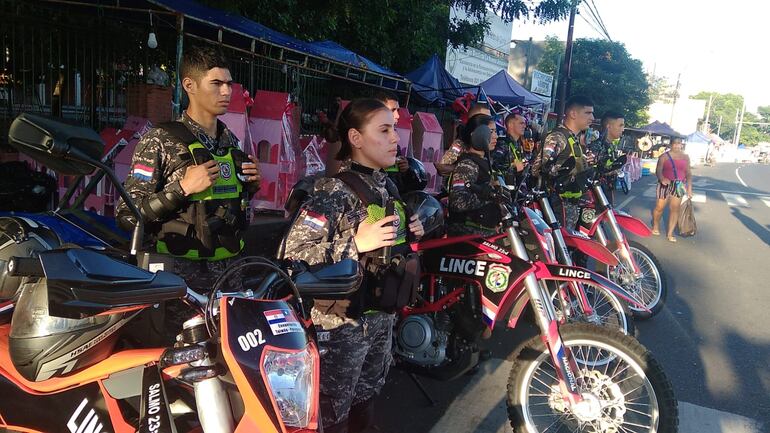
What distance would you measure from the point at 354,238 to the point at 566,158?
12.5 ft

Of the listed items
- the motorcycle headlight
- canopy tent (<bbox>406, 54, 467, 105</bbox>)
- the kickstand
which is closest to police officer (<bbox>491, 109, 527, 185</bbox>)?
the kickstand

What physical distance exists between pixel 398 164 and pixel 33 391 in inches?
124

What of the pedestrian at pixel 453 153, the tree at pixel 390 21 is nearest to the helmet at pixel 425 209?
the pedestrian at pixel 453 153

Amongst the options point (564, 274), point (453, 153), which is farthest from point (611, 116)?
point (564, 274)

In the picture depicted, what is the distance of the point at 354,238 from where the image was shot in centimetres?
230

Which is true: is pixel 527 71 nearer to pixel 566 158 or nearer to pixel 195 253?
pixel 566 158

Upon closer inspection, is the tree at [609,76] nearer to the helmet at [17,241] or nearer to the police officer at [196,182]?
the police officer at [196,182]

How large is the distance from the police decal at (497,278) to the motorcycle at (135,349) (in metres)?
1.64

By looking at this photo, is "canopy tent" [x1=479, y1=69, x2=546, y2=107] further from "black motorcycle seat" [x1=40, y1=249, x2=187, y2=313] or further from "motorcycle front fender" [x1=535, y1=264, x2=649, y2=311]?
"black motorcycle seat" [x1=40, y1=249, x2=187, y2=313]

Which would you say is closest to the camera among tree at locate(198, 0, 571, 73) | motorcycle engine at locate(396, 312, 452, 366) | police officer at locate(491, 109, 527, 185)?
motorcycle engine at locate(396, 312, 452, 366)

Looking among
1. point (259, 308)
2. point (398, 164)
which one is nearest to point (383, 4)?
point (398, 164)

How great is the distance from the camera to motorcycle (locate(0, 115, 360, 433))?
46.4 inches

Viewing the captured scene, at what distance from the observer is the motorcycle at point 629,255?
207 inches

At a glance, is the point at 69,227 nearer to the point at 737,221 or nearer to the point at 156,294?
the point at 156,294
